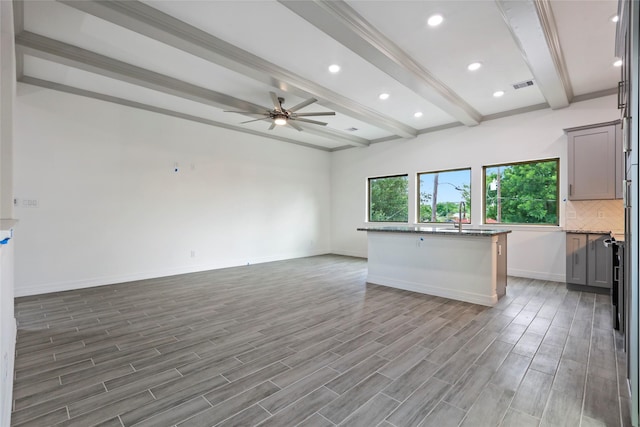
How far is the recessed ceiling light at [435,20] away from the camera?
2.93 metres

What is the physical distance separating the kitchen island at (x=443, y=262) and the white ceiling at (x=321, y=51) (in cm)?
218

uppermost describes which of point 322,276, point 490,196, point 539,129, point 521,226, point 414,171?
point 539,129

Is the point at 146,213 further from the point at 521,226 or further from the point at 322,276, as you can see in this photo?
the point at 521,226

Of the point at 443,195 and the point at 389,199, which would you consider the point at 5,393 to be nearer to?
the point at 443,195

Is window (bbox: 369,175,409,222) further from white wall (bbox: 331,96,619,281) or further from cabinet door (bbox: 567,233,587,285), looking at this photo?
cabinet door (bbox: 567,233,587,285)

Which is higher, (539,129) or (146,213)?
(539,129)

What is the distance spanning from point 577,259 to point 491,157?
2.30 metres

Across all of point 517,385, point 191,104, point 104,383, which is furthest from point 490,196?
point 104,383

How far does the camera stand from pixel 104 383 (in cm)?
206

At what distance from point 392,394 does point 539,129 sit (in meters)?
5.47

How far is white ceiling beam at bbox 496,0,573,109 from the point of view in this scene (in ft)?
8.64

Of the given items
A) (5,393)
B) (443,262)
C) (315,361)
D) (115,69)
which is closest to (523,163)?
(443,262)

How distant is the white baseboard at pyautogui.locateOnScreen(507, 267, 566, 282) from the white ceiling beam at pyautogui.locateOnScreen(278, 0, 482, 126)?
335cm

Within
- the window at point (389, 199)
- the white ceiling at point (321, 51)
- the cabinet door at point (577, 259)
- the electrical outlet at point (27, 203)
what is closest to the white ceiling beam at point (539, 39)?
the white ceiling at point (321, 51)
